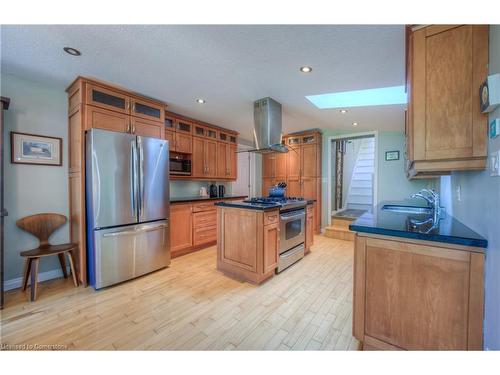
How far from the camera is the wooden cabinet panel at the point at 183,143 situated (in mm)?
3636

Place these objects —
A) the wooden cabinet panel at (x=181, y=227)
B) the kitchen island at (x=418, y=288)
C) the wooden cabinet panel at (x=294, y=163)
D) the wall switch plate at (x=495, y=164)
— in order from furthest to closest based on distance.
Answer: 1. the wooden cabinet panel at (x=294, y=163)
2. the wooden cabinet panel at (x=181, y=227)
3. the kitchen island at (x=418, y=288)
4. the wall switch plate at (x=495, y=164)

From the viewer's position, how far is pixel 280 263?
2686mm

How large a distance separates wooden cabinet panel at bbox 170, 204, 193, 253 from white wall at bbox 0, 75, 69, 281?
1322mm

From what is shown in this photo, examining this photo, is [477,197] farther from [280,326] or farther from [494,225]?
[280,326]

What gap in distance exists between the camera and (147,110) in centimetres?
287

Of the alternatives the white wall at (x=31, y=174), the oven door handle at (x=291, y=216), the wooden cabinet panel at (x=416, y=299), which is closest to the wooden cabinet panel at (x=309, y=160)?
the oven door handle at (x=291, y=216)

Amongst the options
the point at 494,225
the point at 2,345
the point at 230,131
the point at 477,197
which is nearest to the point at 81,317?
the point at 2,345

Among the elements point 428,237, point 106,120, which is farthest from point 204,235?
point 428,237

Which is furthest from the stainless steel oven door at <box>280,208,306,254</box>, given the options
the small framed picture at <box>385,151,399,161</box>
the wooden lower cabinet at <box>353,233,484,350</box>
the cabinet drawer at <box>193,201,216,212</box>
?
the small framed picture at <box>385,151,399,161</box>

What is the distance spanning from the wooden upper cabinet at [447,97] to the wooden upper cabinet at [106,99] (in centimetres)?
298

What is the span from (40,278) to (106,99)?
7.73 ft

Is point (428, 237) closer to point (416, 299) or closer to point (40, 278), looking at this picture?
point (416, 299)

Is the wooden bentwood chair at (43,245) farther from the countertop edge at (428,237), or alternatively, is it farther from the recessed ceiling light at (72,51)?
the countertop edge at (428,237)

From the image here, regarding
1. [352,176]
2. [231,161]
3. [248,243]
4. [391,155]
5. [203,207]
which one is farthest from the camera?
[352,176]
